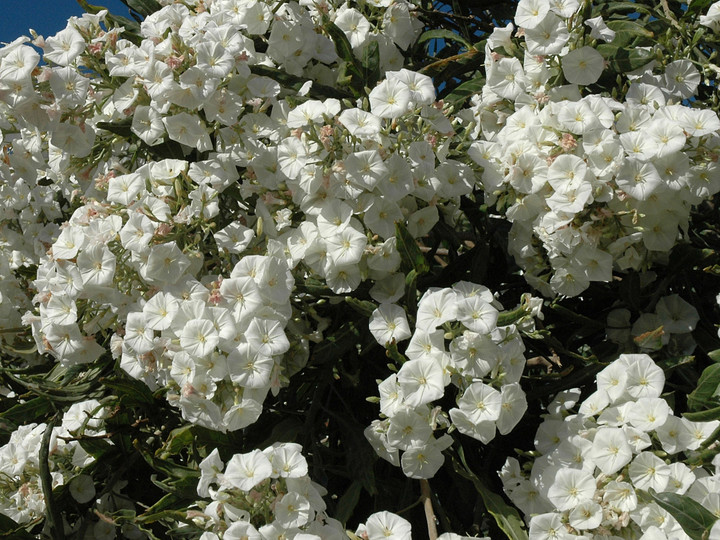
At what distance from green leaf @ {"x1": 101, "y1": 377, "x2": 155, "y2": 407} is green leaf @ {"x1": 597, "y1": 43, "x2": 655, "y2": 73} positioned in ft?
4.75

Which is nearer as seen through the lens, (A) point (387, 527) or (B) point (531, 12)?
(A) point (387, 527)

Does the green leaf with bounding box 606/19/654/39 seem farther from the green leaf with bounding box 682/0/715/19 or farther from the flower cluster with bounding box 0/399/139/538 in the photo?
the flower cluster with bounding box 0/399/139/538

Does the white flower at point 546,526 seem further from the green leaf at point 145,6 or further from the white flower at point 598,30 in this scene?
the green leaf at point 145,6

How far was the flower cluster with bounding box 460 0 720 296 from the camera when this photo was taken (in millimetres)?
2008

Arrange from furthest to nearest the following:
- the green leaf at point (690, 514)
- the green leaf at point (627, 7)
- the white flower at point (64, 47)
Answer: the green leaf at point (627, 7)
the white flower at point (64, 47)
the green leaf at point (690, 514)

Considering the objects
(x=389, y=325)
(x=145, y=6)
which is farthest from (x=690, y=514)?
(x=145, y=6)

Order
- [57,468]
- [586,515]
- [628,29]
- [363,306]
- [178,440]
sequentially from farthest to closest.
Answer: [57,468]
[628,29]
[178,440]
[363,306]
[586,515]

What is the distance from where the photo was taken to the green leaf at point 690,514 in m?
1.61

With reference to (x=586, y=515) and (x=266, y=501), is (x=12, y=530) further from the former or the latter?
(x=586, y=515)

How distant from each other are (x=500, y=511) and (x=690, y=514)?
17.5 inches

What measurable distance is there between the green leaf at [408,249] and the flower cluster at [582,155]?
0.98ft

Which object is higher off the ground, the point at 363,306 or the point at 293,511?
the point at 363,306

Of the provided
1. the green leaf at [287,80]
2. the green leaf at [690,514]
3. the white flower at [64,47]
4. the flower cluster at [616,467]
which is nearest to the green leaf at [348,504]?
the flower cluster at [616,467]

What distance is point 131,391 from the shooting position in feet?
7.26
